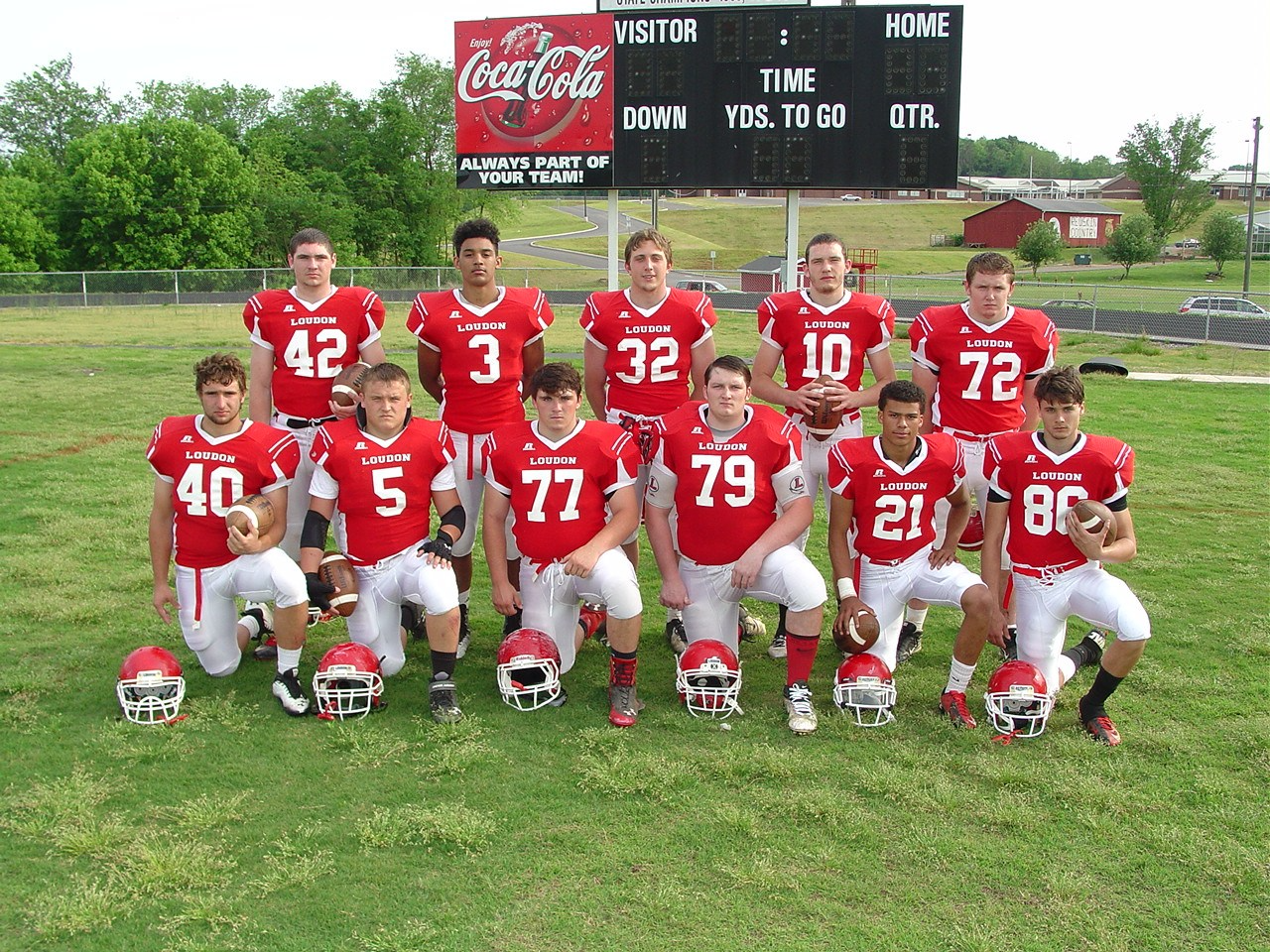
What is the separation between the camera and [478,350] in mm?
5660

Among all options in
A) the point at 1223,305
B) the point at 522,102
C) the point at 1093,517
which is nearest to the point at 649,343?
the point at 1093,517

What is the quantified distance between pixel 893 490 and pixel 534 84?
1004 cm

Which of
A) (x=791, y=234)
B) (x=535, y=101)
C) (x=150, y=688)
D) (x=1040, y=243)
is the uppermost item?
(x=1040, y=243)

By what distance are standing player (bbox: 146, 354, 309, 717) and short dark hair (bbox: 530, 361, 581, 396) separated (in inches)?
50.1

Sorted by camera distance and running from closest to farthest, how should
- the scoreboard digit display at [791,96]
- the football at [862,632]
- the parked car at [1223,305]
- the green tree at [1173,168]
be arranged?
1. the football at [862,632]
2. the scoreboard digit display at [791,96]
3. the parked car at [1223,305]
4. the green tree at [1173,168]

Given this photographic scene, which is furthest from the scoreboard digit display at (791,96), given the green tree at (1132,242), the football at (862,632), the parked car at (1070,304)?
the green tree at (1132,242)

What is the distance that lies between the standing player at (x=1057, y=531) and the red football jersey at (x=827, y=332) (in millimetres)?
1060

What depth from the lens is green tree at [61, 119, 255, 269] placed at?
38.4 m

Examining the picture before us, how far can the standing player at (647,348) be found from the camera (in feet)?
18.9

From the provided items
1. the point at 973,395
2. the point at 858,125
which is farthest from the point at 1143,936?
the point at 858,125

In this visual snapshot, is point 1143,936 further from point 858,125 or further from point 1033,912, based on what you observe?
point 858,125

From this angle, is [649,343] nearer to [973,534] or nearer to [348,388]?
[348,388]

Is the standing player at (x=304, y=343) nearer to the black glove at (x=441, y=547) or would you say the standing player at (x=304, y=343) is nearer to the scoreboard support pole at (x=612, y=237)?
the black glove at (x=441, y=547)

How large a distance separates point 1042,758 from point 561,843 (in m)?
2.09
